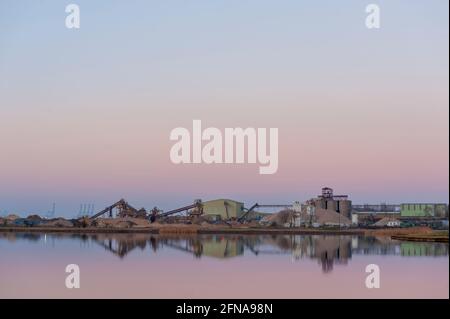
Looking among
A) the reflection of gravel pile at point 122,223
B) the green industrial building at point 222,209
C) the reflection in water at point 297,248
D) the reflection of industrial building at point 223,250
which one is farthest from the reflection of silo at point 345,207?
the reflection of industrial building at point 223,250

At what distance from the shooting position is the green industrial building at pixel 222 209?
2392 inches

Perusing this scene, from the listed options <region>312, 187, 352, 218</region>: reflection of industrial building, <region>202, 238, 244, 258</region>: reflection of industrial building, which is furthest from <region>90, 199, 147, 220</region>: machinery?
<region>202, 238, 244, 258</region>: reflection of industrial building

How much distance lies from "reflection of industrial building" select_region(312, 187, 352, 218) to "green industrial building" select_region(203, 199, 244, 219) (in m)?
9.42

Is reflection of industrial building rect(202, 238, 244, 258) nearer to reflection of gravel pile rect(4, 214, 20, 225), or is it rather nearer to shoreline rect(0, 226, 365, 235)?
shoreline rect(0, 226, 365, 235)

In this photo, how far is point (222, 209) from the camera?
201 feet

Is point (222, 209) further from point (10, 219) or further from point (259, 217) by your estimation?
point (10, 219)

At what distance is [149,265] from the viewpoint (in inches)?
813

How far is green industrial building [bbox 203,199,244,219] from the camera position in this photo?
60750 mm

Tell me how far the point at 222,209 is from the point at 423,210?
17806 mm

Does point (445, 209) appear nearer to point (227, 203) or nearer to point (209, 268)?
point (227, 203)

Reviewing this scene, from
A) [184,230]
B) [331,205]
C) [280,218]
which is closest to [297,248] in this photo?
[184,230]

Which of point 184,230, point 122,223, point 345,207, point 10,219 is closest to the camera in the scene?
point 184,230
